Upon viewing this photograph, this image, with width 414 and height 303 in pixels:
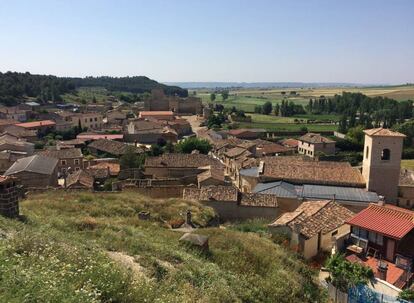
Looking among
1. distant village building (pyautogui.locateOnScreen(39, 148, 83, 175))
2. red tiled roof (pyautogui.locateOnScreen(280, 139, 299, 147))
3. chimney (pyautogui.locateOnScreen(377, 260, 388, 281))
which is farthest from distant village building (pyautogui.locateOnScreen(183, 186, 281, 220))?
red tiled roof (pyautogui.locateOnScreen(280, 139, 299, 147))

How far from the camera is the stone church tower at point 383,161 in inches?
1088

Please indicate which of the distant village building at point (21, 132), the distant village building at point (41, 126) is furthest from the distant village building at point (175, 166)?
the distant village building at point (41, 126)

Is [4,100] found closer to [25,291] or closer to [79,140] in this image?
[79,140]

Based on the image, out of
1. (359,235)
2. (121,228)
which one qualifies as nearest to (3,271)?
(121,228)

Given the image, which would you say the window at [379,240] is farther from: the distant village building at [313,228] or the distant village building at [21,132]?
the distant village building at [21,132]

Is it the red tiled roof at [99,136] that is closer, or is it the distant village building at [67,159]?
the distant village building at [67,159]

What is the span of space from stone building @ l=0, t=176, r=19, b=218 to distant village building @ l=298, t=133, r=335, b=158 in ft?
158

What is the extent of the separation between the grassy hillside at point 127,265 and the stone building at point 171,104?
8785 centimetres

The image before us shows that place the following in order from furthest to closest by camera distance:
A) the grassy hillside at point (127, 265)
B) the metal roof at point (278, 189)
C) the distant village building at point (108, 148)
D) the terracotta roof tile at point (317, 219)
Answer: the distant village building at point (108, 148) < the metal roof at point (278, 189) < the terracotta roof tile at point (317, 219) < the grassy hillside at point (127, 265)

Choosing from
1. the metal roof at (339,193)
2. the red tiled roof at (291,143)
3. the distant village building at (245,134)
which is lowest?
the red tiled roof at (291,143)

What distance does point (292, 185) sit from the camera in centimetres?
2912

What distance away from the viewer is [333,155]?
56.6m

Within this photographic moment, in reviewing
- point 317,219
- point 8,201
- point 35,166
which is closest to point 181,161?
point 35,166

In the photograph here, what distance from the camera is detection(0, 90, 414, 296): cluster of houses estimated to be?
17509mm
